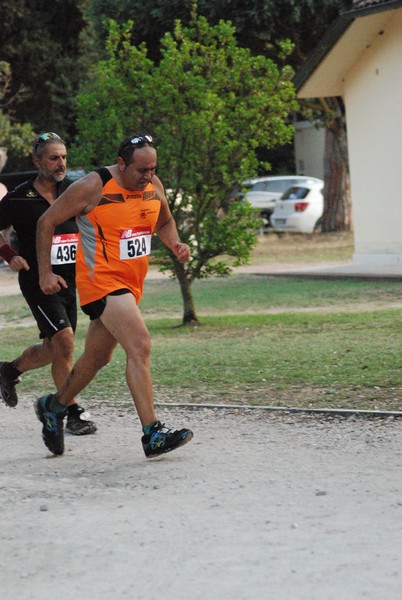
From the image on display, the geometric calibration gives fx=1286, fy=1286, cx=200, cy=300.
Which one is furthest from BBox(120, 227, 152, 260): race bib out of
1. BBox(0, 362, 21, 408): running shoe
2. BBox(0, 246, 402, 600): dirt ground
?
BBox(0, 362, 21, 408): running shoe

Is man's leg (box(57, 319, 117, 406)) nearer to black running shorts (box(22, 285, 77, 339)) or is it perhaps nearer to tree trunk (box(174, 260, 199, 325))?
black running shorts (box(22, 285, 77, 339))

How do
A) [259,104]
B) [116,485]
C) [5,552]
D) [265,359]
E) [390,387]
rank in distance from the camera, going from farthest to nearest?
[259,104], [265,359], [390,387], [116,485], [5,552]

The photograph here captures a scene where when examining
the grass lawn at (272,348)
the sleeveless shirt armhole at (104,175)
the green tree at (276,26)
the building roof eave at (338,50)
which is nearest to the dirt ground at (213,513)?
the grass lawn at (272,348)

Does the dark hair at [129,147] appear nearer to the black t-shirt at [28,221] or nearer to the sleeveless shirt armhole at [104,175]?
the sleeveless shirt armhole at [104,175]

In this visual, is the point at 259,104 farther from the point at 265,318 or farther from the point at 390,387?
the point at 390,387

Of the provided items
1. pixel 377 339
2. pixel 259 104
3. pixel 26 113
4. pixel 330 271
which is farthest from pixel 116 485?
pixel 26 113

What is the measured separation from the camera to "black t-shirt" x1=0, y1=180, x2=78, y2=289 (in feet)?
26.1

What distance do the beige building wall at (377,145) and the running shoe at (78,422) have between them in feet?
49.2

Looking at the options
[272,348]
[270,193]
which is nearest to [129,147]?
[272,348]

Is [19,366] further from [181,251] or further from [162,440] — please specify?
[162,440]

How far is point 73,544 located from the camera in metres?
5.33

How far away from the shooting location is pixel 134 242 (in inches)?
281

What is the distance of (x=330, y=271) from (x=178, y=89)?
27.2 ft

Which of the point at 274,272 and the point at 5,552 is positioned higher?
the point at 5,552
